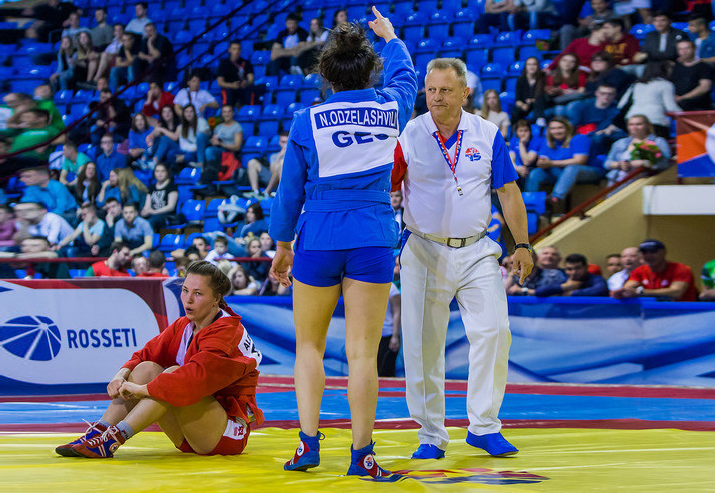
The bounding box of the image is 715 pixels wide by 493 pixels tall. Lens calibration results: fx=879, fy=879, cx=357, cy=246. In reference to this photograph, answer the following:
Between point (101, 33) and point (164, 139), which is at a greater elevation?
point (101, 33)

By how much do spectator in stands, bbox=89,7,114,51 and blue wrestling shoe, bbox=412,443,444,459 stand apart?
43.0 ft

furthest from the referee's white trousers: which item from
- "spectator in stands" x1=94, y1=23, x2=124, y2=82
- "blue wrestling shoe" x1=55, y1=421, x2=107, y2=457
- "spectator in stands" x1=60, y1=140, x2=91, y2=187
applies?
"spectator in stands" x1=94, y1=23, x2=124, y2=82

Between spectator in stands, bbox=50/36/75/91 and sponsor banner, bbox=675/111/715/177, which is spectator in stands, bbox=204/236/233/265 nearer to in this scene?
sponsor banner, bbox=675/111/715/177

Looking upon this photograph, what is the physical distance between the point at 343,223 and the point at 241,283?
5.85 metres

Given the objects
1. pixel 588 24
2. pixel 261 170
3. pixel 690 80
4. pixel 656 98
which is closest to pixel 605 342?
pixel 656 98

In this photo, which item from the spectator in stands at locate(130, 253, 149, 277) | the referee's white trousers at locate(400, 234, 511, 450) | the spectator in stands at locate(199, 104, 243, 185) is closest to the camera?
the referee's white trousers at locate(400, 234, 511, 450)

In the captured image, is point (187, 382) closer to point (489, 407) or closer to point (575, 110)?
point (489, 407)

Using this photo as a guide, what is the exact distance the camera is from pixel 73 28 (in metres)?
15.8

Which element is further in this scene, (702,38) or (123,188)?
(123,188)

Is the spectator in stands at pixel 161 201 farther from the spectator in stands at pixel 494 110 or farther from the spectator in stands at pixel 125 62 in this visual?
the spectator in stands at pixel 494 110

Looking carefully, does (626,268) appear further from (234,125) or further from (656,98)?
(234,125)

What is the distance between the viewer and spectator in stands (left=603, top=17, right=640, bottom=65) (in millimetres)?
10531

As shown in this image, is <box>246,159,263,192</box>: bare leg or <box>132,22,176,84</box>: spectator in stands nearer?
<box>246,159,263,192</box>: bare leg

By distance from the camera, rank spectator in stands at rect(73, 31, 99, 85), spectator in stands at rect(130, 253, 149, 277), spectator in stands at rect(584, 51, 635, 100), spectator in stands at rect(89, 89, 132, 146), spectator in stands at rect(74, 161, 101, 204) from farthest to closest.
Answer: spectator in stands at rect(73, 31, 99, 85)
spectator in stands at rect(89, 89, 132, 146)
spectator in stands at rect(74, 161, 101, 204)
spectator in stands at rect(130, 253, 149, 277)
spectator in stands at rect(584, 51, 635, 100)
